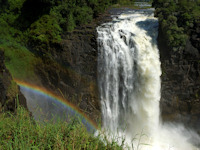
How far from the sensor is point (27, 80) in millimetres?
12461

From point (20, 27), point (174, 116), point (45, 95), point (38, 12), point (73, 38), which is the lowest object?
point (174, 116)

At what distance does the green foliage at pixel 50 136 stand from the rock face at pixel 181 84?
34.7ft

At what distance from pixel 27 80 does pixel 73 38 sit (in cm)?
448

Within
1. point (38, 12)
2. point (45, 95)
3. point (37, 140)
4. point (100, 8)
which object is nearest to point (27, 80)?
point (45, 95)

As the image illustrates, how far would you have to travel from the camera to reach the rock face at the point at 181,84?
12.1m

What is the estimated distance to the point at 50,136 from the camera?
2699mm

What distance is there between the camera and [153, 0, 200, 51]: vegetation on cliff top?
11.8 meters

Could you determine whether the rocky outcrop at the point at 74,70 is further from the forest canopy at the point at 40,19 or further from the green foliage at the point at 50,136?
the green foliage at the point at 50,136

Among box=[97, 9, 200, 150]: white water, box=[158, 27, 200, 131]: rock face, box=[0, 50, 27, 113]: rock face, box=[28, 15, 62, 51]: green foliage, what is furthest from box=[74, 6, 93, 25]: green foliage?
box=[0, 50, 27, 113]: rock face

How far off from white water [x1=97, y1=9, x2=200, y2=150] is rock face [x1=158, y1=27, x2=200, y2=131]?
0.66 meters

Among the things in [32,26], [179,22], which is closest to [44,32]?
[32,26]

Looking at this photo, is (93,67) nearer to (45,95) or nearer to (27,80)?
(45,95)

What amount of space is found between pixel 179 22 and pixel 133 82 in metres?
5.35

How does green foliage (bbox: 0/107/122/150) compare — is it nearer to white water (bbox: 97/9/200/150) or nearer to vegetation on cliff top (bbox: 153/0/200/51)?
white water (bbox: 97/9/200/150)
